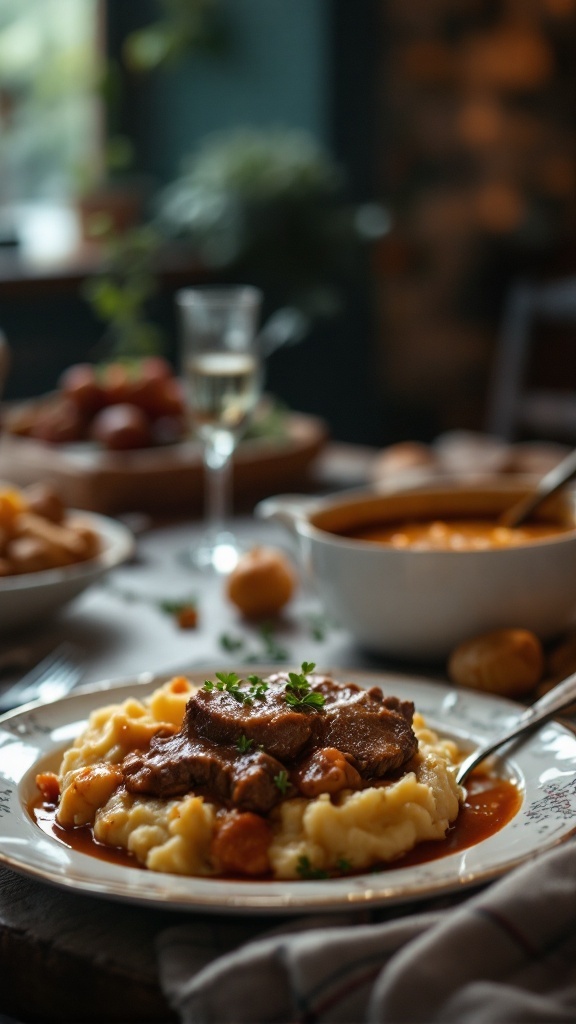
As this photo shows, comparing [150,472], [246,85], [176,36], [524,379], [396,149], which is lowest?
[524,379]

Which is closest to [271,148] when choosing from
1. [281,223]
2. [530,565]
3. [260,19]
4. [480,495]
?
[281,223]

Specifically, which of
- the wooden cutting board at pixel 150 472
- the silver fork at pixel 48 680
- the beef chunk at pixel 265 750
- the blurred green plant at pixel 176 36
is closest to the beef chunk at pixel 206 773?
the beef chunk at pixel 265 750

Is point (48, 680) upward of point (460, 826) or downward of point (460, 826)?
downward

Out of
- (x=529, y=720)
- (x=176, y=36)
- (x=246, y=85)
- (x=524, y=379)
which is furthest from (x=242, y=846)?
(x=246, y=85)

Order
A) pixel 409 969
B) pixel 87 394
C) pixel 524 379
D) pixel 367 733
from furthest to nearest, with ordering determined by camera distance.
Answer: pixel 524 379 < pixel 87 394 < pixel 367 733 < pixel 409 969

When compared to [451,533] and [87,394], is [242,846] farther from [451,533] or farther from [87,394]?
[87,394]

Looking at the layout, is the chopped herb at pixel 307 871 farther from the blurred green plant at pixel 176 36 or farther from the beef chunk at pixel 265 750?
the blurred green plant at pixel 176 36

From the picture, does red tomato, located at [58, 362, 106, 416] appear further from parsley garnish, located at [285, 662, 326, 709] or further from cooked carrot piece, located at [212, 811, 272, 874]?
cooked carrot piece, located at [212, 811, 272, 874]
